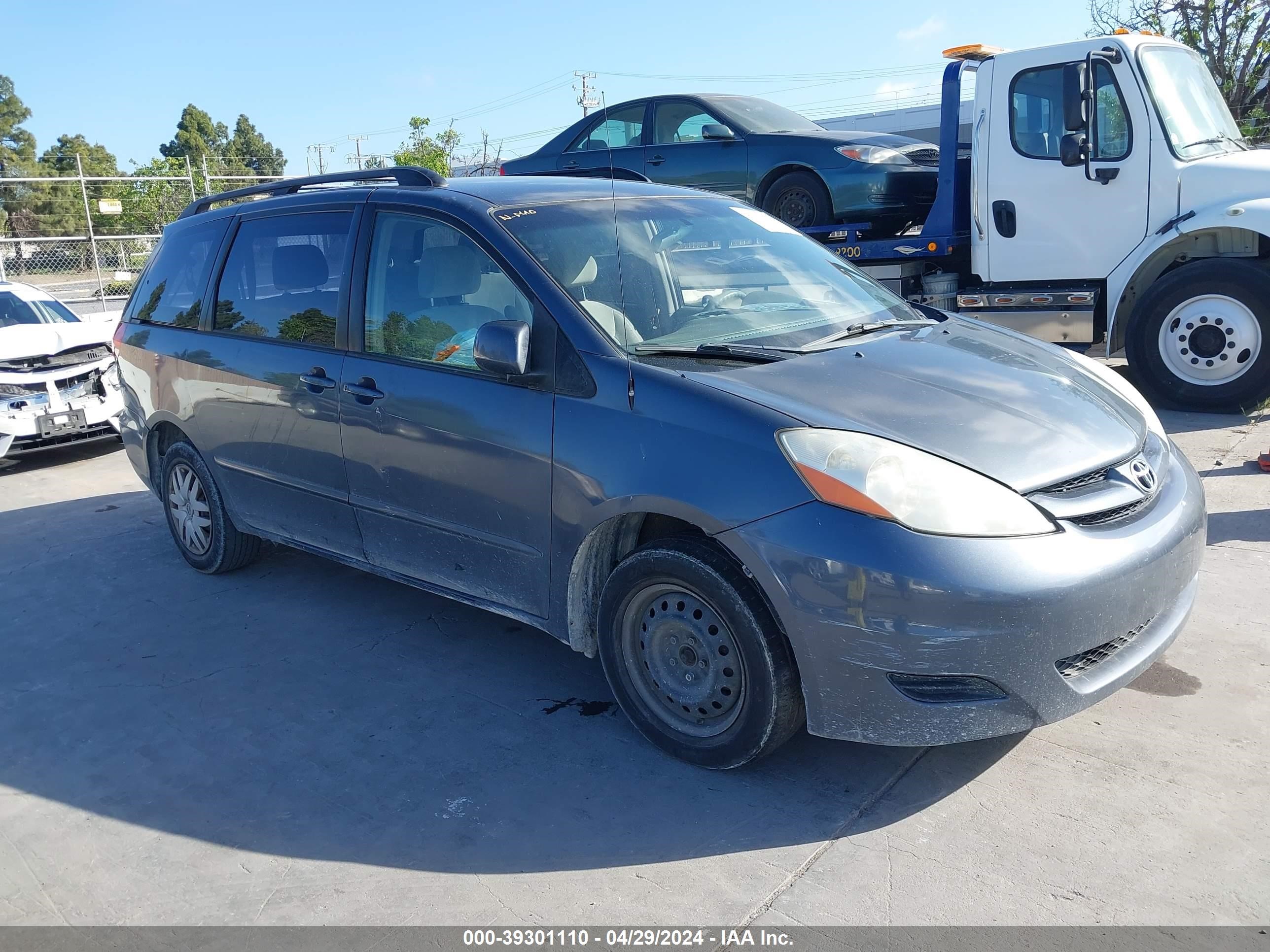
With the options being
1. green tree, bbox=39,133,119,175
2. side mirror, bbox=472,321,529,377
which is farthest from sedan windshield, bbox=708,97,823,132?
green tree, bbox=39,133,119,175

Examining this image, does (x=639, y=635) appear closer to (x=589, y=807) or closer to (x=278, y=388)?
(x=589, y=807)

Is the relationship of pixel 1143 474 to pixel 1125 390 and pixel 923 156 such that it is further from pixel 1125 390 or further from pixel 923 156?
pixel 923 156

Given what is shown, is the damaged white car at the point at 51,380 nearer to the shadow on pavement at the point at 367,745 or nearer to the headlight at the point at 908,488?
the shadow on pavement at the point at 367,745

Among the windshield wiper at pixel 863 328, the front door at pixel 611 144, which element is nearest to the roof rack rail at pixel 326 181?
the windshield wiper at pixel 863 328

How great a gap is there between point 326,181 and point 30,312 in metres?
5.73

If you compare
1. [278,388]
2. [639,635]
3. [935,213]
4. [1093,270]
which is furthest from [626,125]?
[639,635]

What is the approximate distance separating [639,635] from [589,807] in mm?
565

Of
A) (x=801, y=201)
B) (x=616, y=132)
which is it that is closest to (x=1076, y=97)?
(x=801, y=201)

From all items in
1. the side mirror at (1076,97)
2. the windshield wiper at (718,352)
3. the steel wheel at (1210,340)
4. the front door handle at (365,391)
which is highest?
the side mirror at (1076,97)

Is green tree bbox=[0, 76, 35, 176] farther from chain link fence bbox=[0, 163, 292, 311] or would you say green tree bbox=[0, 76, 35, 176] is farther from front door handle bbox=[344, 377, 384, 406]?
front door handle bbox=[344, 377, 384, 406]

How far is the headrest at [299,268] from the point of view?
4500 mm

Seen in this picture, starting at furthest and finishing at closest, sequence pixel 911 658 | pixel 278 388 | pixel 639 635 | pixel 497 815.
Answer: pixel 278 388 → pixel 639 635 → pixel 497 815 → pixel 911 658

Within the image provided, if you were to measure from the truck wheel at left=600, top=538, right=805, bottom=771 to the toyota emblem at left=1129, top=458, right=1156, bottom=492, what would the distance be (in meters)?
1.21

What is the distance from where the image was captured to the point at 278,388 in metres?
4.61
